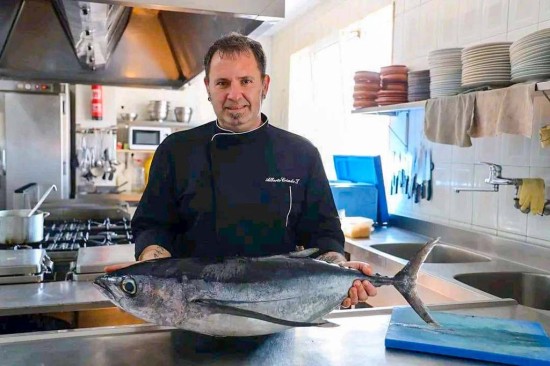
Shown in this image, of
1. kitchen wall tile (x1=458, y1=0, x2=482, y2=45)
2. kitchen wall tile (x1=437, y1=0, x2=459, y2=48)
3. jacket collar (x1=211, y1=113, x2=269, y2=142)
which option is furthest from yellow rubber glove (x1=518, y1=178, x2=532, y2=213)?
jacket collar (x1=211, y1=113, x2=269, y2=142)

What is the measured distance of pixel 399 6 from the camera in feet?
11.4

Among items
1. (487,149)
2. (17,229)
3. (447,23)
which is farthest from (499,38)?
(17,229)

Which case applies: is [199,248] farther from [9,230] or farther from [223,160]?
[9,230]

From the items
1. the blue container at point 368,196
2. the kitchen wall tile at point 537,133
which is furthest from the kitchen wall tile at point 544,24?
the blue container at point 368,196

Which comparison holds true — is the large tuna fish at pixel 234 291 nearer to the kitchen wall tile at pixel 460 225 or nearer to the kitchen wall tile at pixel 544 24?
the kitchen wall tile at pixel 544 24

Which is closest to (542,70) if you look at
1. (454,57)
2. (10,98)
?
(454,57)

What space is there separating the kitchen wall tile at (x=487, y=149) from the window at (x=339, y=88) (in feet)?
3.40

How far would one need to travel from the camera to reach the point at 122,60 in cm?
341

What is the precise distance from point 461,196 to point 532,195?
2.05ft

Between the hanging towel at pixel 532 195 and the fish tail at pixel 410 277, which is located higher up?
the hanging towel at pixel 532 195

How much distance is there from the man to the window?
2.30 metres

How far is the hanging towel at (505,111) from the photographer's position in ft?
6.23

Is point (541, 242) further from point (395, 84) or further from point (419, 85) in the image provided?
point (395, 84)

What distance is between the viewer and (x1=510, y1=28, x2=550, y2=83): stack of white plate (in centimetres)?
190
